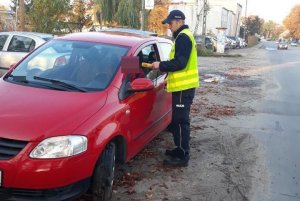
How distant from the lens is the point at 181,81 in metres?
5.56

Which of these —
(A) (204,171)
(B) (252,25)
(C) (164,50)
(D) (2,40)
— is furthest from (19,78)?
(B) (252,25)

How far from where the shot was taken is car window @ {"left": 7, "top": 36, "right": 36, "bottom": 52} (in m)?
11.4

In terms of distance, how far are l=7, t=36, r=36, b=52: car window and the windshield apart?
20.4 ft

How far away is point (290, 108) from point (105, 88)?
23.2 ft

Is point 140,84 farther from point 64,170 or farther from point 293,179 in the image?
point 293,179

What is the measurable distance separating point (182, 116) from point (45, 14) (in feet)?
52.0

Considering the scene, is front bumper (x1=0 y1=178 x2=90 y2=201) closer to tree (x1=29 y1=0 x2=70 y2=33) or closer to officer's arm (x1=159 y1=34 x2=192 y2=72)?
officer's arm (x1=159 y1=34 x2=192 y2=72)

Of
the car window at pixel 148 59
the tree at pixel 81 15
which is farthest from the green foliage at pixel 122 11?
the car window at pixel 148 59

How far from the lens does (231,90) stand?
525 inches

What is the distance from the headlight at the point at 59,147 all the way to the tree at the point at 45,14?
1696cm

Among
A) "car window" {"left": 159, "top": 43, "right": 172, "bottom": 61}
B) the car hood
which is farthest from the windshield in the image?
"car window" {"left": 159, "top": 43, "right": 172, "bottom": 61}

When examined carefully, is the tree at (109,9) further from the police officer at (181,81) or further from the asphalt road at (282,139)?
the police officer at (181,81)

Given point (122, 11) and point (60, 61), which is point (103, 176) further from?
point (122, 11)

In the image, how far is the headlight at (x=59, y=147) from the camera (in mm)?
3557
